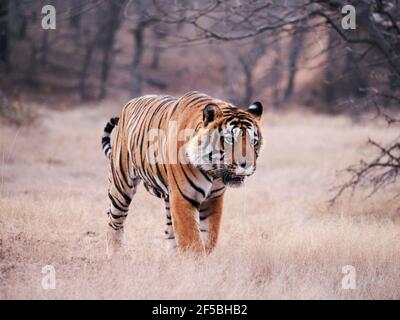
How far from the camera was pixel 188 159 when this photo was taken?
5668mm

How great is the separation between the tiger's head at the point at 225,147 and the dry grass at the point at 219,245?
801 millimetres

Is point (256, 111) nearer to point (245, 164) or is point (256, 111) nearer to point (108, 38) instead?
point (245, 164)

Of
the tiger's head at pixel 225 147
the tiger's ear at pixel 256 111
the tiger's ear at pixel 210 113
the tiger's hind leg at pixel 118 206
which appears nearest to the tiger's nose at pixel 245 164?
the tiger's head at pixel 225 147

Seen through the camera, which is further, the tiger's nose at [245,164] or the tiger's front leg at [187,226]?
the tiger's front leg at [187,226]

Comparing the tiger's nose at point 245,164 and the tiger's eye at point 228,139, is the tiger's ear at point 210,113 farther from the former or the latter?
the tiger's nose at point 245,164

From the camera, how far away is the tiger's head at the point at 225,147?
539 centimetres

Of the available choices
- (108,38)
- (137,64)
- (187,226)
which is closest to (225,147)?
(187,226)

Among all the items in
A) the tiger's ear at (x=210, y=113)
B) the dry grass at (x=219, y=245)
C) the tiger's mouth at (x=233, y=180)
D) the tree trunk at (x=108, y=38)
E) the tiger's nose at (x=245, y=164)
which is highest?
the tree trunk at (x=108, y=38)

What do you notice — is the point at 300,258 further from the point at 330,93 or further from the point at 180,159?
the point at 330,93

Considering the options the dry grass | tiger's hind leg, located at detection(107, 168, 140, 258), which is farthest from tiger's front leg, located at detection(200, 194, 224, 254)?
tiger's hind leg, located at detection(107, 168, 140, 258)

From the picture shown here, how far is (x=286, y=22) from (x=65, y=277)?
14.4 feet

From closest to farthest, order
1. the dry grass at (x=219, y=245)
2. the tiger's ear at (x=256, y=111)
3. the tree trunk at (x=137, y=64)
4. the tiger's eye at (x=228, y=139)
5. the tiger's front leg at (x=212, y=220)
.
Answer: the dry grass at (x=219, y=245) → the tiger's eye at (x=228, y=139) → the tiger's ear at (x=256, y=111) → the tiger's front leg at (x=212, y=220) → the tree trunk at (x=137, y=64)

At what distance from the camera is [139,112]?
7.07 meters

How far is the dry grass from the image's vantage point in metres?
5.32
